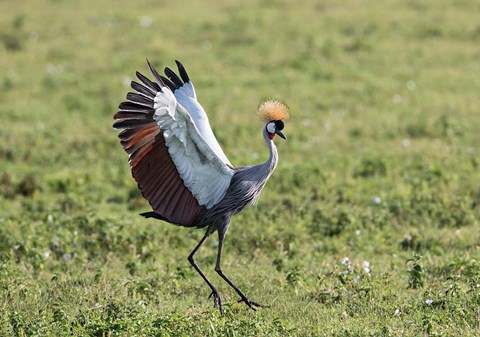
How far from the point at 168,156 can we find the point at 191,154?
0.16 metres

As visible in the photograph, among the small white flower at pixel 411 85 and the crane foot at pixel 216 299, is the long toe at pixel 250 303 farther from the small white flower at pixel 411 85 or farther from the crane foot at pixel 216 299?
the small white flower at pixel 411 85

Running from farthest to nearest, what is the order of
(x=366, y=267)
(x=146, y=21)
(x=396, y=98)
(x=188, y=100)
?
(x=146, y=21), (x=396, y=98), (x=188, y=100), (x=366, y=267)

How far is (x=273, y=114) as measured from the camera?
6004 mm

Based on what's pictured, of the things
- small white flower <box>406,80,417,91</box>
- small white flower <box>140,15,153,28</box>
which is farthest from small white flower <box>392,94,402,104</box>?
small white flower <box>140,15,153,28</box>

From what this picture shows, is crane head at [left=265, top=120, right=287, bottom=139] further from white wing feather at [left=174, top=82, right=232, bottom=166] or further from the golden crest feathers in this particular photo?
white wing feather at [left=174, top=82, right=232, bottom=166]

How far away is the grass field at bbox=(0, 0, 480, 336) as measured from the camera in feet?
18.6

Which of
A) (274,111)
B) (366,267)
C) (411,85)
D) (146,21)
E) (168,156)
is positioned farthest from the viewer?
(146,21)

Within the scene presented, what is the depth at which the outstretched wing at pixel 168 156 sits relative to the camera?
18.0ft

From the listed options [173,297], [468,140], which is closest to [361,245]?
[173,297]

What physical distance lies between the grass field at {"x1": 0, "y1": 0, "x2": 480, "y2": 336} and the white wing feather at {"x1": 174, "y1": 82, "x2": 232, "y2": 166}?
1.08 m

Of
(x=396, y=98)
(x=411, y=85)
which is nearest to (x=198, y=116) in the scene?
(x=396, y=98)

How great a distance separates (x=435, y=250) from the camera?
7.21m

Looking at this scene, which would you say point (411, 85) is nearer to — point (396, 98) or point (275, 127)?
point (396, 98)

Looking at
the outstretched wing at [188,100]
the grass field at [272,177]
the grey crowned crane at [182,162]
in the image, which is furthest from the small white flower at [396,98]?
the grey crowned crane at [182,162]
